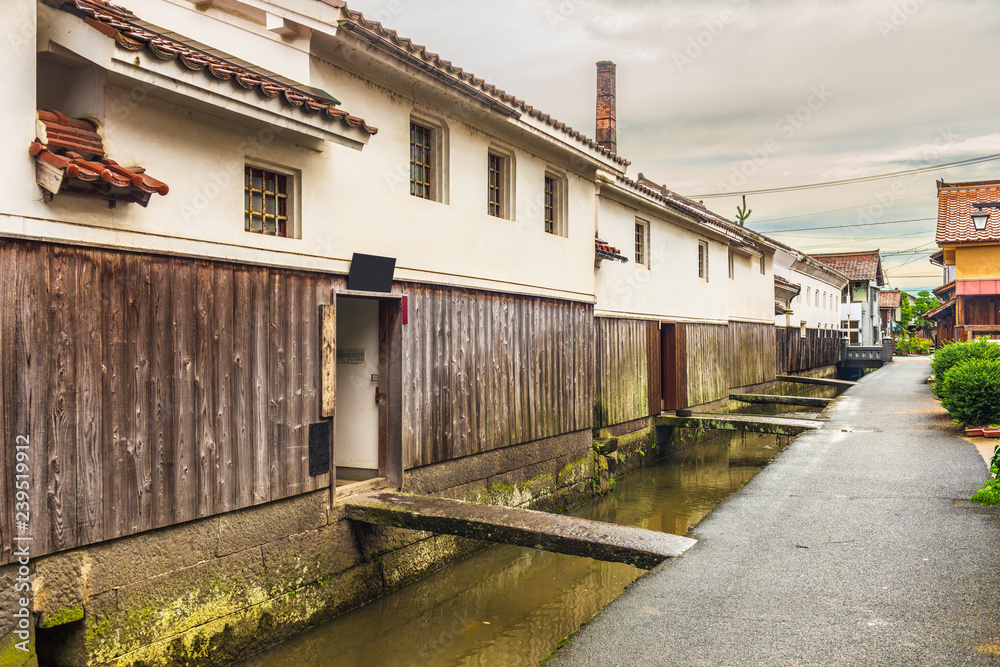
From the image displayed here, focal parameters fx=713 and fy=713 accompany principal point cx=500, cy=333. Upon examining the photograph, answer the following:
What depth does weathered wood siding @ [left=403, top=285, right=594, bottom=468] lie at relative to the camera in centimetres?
814

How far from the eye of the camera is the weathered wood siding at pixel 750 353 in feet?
65.2

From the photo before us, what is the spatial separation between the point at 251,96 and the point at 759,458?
49.9ft

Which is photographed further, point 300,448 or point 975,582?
point 300,448

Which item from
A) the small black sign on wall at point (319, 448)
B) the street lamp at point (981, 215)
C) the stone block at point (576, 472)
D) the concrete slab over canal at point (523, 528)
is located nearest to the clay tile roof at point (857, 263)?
the street lamp at point (981, 215)

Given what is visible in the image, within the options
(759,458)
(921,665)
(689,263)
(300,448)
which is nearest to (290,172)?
(300,448)

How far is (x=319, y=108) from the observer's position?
598 centimetres

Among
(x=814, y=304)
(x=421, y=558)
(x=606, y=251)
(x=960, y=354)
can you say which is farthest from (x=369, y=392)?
(x=814, y=304)

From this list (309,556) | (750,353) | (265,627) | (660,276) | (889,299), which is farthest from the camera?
(889,299)

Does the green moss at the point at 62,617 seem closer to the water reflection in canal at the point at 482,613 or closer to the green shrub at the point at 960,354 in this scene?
the water reflection in canal at the point at 482,613

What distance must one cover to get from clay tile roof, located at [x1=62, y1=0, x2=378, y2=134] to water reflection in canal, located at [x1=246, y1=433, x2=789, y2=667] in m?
4.67

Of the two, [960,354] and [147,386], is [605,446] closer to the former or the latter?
[147,386]

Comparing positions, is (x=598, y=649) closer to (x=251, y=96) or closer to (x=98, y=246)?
(x=98, y=246)

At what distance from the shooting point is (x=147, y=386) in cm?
527

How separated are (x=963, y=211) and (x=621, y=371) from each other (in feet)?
73.1
